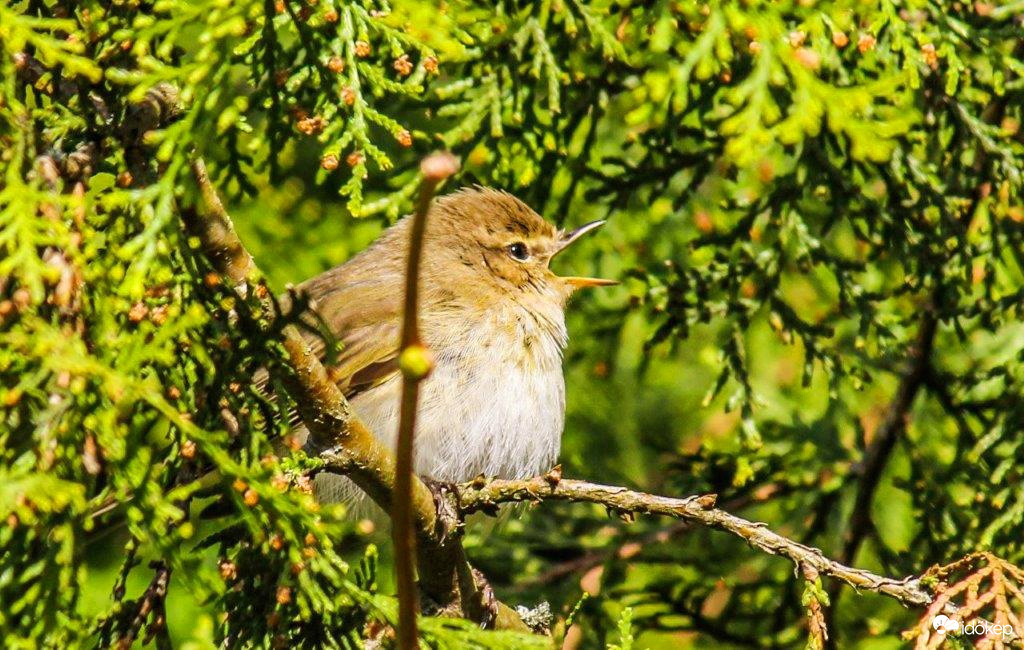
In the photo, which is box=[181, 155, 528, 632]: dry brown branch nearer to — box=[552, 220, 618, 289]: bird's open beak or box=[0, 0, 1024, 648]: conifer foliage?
box=[0, 0, 1024, 648]: conifer foliage

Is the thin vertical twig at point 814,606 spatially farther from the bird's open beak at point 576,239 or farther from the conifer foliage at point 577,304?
the bird's open beak at point 576,239

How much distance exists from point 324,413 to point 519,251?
2.11m

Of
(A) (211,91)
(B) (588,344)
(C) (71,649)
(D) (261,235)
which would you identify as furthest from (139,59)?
(B) (588,344)

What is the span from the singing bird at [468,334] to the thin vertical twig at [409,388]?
5.46 feet

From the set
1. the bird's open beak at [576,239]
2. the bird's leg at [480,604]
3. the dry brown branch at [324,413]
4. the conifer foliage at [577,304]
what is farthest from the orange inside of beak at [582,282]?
the dry brown branch at [324,413]

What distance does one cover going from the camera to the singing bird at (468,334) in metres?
3.88

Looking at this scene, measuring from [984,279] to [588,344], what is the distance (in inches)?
69.3

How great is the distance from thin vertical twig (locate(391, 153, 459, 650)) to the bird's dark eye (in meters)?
2.74

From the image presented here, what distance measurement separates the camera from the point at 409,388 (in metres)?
1.77

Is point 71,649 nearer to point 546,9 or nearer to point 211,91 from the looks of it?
point 211,91

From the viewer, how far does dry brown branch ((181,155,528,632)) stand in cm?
243

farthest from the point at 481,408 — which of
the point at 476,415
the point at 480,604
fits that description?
the point at 480,604

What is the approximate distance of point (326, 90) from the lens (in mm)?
2859

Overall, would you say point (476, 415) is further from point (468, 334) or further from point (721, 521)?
point (721, 521)
